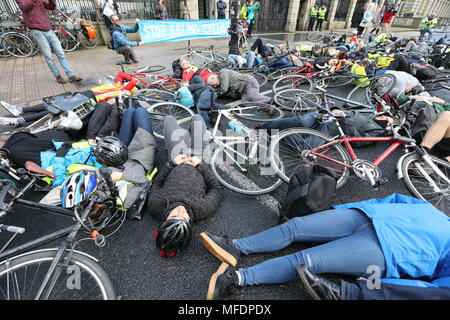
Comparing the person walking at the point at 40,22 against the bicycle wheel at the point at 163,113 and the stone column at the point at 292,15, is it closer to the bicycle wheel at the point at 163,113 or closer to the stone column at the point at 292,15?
the bicycle wheel at the point at 163,113

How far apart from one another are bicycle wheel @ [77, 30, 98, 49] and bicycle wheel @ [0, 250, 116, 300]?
1232cm

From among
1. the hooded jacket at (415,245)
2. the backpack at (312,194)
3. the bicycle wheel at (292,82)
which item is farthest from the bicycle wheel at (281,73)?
the hooded jacket at (415,245)

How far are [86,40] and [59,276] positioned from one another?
13.0 m

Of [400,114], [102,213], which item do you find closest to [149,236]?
[102,213]

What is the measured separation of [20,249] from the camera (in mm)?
1570

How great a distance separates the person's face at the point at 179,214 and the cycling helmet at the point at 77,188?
852mm

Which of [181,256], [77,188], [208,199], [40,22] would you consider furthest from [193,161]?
[40,22]

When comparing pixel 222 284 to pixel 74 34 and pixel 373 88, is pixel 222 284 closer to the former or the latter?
pixel 373 88

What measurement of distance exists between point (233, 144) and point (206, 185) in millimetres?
884

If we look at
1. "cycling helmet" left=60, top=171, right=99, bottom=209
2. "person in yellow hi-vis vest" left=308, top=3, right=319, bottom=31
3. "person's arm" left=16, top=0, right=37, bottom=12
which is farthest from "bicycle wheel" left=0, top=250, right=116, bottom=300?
"person in yellow hi-vis vest" left=308, top=3, right=319, bottom=31

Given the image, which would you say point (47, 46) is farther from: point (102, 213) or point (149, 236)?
point (149, 236)

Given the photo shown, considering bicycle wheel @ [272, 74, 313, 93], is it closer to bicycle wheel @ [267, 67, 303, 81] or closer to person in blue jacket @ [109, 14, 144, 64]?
bicycle wheel @ [267, 67, 303, 81]

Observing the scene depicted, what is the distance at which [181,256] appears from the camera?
2.28 meters

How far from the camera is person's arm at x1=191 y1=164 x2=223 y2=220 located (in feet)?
7.86
